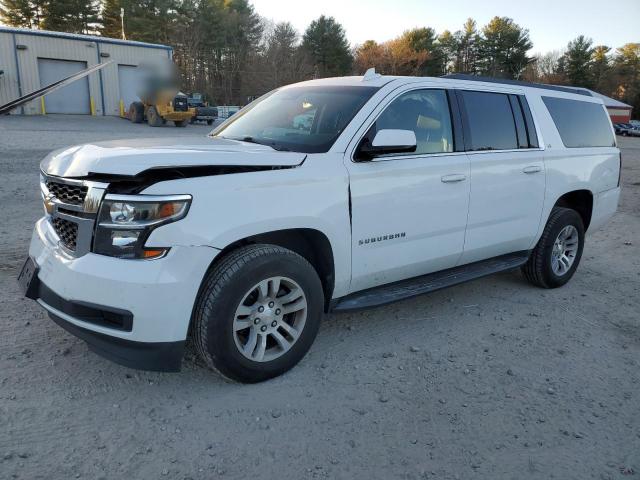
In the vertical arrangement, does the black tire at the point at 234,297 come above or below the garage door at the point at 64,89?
below

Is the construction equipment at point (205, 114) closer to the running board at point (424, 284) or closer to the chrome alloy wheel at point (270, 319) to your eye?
the running board at point (424, 284)

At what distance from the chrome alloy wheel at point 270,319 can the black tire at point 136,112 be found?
2564 cm

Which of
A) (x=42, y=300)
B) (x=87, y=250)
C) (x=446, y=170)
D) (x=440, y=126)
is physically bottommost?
→ (x=42, y=300)

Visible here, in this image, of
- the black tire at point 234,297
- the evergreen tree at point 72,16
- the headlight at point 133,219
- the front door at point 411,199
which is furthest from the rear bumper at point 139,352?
the evergreen tree at point 72,16

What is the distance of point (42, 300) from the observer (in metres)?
3.09

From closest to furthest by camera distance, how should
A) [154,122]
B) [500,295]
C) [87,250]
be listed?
[87,250]
[500,295]
[154,122]

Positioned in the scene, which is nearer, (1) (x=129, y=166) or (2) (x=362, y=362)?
(1) (x=129, y=166)

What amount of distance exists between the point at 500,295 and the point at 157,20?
128 ft

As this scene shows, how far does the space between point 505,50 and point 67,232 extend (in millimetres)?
76455

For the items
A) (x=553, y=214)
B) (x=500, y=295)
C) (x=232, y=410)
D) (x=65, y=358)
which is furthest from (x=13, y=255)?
(x=553, y=214)

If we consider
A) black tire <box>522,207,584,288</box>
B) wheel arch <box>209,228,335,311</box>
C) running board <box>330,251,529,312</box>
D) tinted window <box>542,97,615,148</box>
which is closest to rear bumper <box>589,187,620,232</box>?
black tire <box>522,207,584,288</box>

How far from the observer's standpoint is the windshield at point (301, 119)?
3615mm

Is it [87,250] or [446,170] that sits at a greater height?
[446,170]

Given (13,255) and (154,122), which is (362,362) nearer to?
(13,255)
